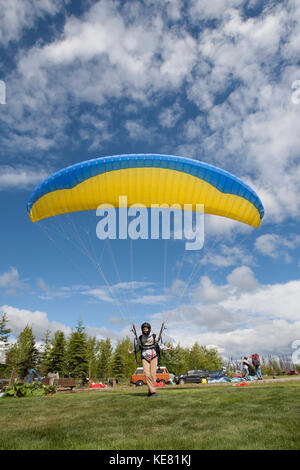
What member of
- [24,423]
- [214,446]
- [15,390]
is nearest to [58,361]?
[15,390]

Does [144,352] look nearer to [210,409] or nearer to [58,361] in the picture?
[210,409]

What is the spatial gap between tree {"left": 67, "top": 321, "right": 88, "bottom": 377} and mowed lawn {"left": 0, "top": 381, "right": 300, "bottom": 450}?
45.1 m

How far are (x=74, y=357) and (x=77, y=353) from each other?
2.49 ft

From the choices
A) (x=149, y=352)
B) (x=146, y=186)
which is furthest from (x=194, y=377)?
(x=146, y=186)

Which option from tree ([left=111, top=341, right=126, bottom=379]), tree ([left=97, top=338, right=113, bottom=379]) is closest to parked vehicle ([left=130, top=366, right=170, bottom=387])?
tree ([left=111, top=341, right=126, bottom=379])

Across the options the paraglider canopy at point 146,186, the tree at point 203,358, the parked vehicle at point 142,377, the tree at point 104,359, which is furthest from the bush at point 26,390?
the tree at point 203,358

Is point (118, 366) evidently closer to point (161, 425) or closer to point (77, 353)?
point (77, 353)

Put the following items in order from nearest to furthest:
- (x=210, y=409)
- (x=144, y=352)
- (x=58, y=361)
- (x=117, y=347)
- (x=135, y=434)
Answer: (x=135, y=434) < (x=210, y=409) < (x=144, y=352) < (x=58, y=361) < (x=117, y=347)

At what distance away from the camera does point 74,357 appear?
50.0 m

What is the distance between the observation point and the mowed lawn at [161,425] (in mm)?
4051

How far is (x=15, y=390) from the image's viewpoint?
12242mm

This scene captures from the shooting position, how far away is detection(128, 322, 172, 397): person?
32.0 ft

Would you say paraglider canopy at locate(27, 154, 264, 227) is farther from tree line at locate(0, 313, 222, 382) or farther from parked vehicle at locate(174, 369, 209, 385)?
tree line at locate(0, 313, 222, 382)
